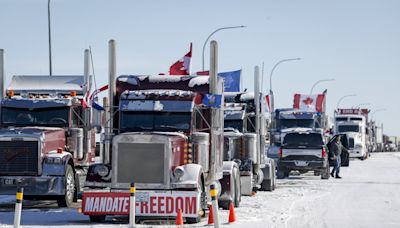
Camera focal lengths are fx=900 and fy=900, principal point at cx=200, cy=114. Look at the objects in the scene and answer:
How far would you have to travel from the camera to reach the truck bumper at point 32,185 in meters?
20.8

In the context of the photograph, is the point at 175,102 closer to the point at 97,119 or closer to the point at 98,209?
the point at 98,209

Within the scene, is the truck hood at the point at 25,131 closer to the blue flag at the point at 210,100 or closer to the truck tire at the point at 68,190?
the truck tire at the point at 68,190

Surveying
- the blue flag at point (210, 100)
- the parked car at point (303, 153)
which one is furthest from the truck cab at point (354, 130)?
the blue flag at point (210, 100)

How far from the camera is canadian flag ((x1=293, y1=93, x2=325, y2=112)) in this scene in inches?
1742

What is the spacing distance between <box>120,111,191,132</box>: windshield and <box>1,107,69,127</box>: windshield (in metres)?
4.53

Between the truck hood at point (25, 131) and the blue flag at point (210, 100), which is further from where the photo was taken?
the truck hood at point (25, 131)

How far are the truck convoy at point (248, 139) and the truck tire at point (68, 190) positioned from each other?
4.52m

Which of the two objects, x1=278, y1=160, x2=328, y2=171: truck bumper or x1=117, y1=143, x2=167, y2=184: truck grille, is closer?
x1=117, y1=143, x2=167, y2=184: truck grille

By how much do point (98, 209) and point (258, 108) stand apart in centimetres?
1001

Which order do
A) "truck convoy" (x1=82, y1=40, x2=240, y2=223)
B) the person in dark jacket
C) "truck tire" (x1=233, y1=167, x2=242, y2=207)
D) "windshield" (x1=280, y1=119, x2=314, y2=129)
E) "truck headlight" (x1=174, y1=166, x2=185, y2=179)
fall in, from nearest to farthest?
"truck convoy" (x1=82, y1=40, x2=240, y2=223) → "truck headlight" (x1=174, y1=166, x2=185, y2=179) → "truck tire" (x1=233, y1=167, x2=242, y2=207) → the person in dark jacket → "windshield" (x1=280, y1=119, x2=314, y2=129)

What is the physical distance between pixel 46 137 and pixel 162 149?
481 centimetres

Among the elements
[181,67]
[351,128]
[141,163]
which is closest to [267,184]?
[181,67]

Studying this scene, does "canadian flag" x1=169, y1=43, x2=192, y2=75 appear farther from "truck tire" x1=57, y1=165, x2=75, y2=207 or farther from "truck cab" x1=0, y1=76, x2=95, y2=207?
"truck tire" x1=57, y1=165, x2=75, y2=207

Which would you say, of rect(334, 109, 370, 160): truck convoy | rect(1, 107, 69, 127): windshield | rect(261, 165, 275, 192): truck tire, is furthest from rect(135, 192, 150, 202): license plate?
rect(334, 109, 370, 160): truck convoy
